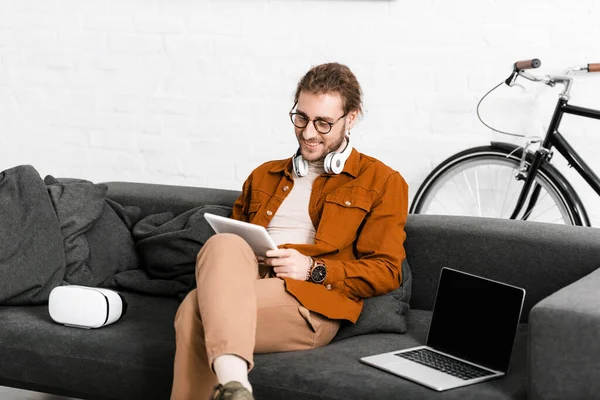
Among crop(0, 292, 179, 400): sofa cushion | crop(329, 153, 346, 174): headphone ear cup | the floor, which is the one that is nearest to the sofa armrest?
crop(329, 153, 346, 174): headphone ear cup

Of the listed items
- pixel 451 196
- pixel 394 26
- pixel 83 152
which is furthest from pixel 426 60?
pixel 83 152

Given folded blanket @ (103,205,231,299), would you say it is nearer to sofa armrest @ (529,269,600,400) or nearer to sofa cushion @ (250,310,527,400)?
sofa cushion @ (250,310,527,400)

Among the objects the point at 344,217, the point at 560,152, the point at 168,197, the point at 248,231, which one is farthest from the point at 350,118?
the point at 560,152

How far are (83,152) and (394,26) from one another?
1.62 meters

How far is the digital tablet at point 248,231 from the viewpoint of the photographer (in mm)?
2352

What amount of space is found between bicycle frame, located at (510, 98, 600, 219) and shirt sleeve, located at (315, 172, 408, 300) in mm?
1078

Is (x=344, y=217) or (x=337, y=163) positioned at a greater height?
(x=337, y=163)

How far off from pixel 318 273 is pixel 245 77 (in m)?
1.85

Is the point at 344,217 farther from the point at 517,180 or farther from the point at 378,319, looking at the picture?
the point at 517,180

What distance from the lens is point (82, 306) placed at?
8.52 ft

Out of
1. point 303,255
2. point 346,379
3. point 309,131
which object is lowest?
point 346,379

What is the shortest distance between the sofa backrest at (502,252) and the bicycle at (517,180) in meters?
0.85

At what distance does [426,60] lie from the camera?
3.84 metres

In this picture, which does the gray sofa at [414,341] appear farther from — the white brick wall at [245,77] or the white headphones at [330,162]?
the white brick wall at [245,77]
